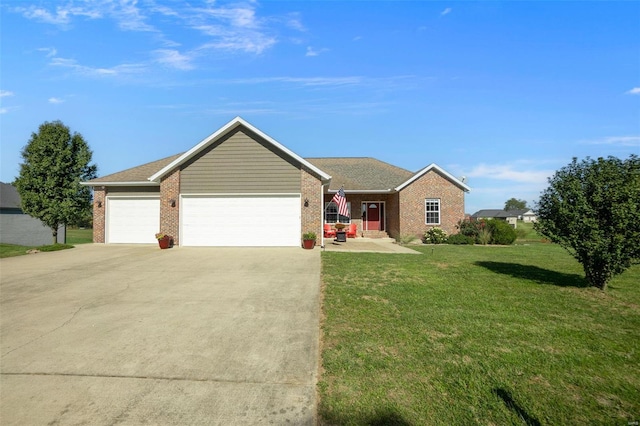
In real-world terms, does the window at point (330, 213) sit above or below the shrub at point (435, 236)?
above

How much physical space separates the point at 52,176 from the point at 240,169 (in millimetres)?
10090

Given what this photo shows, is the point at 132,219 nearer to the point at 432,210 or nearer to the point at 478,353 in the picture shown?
the point at 478,353

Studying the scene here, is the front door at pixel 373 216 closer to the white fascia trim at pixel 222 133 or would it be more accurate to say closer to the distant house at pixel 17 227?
the white fascia trim at pixel 222 133

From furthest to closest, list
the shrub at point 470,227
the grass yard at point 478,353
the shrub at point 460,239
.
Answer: the shrub at point 470,227
the shrub at point 460,239
the grass yard at point 478,353

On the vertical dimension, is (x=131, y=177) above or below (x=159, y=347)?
above

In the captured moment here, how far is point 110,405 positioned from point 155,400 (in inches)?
16.9

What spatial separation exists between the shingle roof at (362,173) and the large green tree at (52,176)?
48.3 feet

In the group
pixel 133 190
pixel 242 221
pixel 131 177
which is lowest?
pixel 242 221

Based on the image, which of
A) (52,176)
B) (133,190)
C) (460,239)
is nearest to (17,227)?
(52,176)

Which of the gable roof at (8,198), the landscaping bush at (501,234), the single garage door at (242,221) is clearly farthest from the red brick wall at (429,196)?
the gable roof at (8,198)

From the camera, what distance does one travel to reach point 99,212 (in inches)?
691

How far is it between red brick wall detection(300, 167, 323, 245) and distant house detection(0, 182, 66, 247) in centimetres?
2440

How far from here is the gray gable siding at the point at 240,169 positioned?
1592cm

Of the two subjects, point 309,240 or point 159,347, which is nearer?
point 159,347
